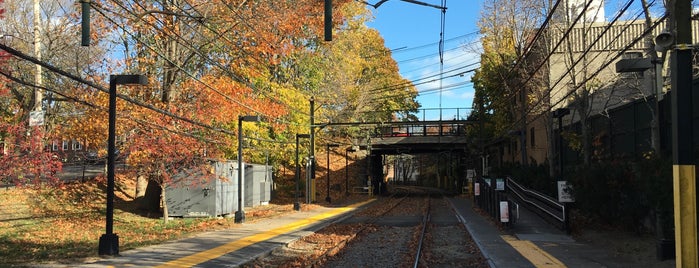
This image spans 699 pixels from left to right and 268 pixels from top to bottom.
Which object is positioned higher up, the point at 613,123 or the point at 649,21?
the point at 649,21

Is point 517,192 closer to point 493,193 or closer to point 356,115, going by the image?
point 493,193

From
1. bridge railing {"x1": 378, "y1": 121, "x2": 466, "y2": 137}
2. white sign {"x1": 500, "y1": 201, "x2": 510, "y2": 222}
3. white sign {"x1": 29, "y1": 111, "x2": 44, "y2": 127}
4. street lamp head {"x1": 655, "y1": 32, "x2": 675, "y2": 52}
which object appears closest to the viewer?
street lamp head {"x1": 655, "y1": 32, "x2": 675, "y2": 52}

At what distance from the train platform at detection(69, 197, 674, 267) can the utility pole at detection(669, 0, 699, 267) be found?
314 centimetres

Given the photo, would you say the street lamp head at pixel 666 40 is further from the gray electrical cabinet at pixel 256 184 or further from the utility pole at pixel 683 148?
the gray electrical cabinet at pixel 256 184

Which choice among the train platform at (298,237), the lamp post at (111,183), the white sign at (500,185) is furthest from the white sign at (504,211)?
the lamp post at (111,183)

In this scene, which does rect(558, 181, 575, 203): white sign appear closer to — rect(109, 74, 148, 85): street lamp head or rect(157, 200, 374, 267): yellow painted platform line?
rect(157, 200, 374, 267): yellow painted platform line

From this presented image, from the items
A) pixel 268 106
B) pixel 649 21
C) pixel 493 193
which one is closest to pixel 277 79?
pixel 268 106

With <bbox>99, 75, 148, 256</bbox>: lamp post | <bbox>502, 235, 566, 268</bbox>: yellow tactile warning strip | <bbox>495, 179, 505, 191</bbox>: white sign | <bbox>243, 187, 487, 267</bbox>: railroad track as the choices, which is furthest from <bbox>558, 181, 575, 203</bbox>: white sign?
<bbox>99, 75, 148, 256</bbox>: lamp post

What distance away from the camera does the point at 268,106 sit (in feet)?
88.8

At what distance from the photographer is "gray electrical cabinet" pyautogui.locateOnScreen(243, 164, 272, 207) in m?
30.4

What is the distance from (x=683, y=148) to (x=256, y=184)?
1037 inches

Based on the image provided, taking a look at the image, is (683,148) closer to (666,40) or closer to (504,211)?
(666,40)

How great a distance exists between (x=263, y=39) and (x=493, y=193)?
37.5ft

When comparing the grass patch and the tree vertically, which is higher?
the tree
